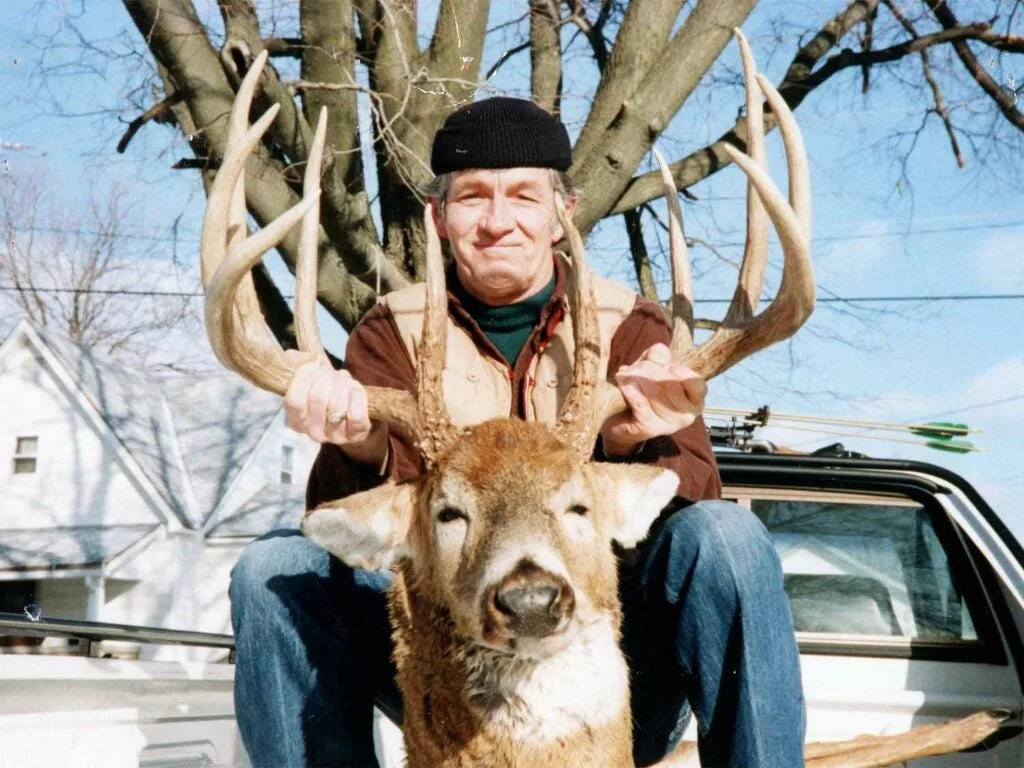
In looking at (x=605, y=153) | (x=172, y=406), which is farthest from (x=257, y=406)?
(x=605, y=153)

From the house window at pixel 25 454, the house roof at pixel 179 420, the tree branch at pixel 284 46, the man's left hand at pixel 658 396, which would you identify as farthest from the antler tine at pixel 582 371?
the house window at pixel 25 454

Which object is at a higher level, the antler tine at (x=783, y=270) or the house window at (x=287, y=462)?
the antler tine at (x=783, y=270)

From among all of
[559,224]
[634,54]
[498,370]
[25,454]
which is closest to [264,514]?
[25,454]

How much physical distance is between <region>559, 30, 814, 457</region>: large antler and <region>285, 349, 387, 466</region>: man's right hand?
0.50 metres

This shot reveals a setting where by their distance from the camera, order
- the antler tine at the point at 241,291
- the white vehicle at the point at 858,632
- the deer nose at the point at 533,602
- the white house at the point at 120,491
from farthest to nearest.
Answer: the white house at the point at 120,491, the white vehicle at the point at 858,632, the antler tine at the point at 241,291, the deer nose at the point at 533,602

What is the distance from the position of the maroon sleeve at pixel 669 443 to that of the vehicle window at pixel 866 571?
1646 millimetres

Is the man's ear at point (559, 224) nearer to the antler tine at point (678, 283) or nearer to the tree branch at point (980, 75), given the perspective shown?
the antler tine at point (678, 283)

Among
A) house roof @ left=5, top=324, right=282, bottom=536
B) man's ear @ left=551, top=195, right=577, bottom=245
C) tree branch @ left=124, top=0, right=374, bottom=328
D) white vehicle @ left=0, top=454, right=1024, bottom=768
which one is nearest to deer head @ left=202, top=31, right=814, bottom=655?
man's ear @ left=551, top=195, right=577, bottom=245

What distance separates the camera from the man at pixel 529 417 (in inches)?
118

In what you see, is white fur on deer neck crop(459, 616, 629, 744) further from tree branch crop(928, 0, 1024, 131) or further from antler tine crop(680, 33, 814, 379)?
tree branch crop(928, 0, 1024, 131)

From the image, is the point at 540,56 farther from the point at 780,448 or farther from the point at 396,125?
the point at 780,448

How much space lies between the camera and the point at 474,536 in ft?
9.40

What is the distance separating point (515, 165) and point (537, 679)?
5.03 ft

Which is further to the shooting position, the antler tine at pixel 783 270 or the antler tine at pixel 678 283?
the antler tine at pixel 678 283
